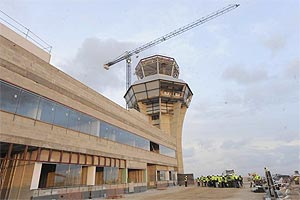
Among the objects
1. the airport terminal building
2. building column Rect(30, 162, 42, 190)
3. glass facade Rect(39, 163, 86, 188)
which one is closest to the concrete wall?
the airport terminal building

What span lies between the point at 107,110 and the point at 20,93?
12.6 m

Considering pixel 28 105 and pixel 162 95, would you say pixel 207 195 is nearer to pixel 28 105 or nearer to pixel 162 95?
pixel 28 105

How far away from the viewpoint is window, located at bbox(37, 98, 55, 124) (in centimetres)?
1767

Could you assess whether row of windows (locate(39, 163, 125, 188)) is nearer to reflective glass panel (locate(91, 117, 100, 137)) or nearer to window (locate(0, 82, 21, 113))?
reflective glass panel (locate(91, 117, 100, 137))

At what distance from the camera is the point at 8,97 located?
15164mm

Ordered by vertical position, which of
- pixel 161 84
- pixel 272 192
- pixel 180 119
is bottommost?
pixel 272 192

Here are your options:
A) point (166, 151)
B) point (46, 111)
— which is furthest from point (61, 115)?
point (166, 151)

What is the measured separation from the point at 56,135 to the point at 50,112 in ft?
6.36

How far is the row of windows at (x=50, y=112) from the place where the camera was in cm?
1525

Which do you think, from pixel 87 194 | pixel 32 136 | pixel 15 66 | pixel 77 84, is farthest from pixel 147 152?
pixel 15 66

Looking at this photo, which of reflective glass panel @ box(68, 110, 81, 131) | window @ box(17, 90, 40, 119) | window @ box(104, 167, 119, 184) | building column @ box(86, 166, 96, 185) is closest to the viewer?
window @ box(17, 90, 40, 119)

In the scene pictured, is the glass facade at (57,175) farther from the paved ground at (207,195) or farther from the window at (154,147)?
the window at (154,147)

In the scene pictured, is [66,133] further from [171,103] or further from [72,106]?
[171,103]

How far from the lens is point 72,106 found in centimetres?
2148
